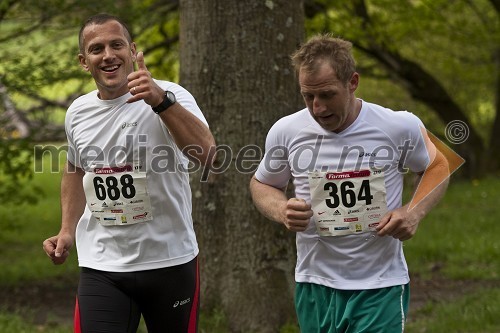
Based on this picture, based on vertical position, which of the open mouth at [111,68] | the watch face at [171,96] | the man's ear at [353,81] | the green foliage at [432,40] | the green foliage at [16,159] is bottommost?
the green foliage at [16,159]

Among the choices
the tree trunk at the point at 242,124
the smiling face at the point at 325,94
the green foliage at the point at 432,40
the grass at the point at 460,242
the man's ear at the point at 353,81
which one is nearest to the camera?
the smiling face at the point at 325,94

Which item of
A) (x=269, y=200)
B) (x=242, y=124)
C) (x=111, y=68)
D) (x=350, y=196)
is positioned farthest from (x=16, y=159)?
(x=350, y=196)

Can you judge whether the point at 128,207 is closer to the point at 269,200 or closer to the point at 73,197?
the point at 73,197

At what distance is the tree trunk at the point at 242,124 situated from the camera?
6.66m

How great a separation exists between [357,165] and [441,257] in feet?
18.9

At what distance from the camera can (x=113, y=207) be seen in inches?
175

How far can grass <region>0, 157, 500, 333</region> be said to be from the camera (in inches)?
272

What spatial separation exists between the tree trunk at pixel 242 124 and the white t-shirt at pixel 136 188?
224cm

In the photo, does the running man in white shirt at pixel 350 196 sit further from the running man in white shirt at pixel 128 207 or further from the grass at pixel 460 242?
the grass at pixel 460 242

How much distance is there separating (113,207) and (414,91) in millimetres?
12888

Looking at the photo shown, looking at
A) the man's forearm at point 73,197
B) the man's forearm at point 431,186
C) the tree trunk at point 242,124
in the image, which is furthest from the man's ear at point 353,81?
the tree trunk at point 242,124

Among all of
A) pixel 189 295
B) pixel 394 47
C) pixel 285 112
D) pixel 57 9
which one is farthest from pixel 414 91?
pixel 189 295

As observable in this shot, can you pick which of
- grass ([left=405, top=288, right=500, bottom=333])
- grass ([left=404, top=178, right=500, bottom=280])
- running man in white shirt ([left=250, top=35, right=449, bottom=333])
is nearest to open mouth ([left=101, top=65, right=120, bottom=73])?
running man in white shirt ([left=250, top=35, right=449, bottom=333])

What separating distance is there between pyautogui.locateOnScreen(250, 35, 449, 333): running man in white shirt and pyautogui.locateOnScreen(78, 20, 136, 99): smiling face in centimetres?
78
